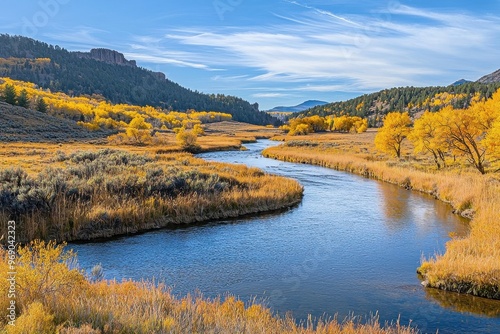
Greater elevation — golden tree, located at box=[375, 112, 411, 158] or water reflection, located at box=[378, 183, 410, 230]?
golden tree, located at box=[375, 112, 411, 158]

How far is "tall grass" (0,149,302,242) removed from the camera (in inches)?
714

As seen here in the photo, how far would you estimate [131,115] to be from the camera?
13050 cm

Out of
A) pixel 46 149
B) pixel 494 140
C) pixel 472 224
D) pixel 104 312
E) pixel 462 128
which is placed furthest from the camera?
pixel 46 149

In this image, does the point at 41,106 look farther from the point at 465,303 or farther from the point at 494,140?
the point at 465,303

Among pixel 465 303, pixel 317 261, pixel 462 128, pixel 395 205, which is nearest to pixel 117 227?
pixel 317 261

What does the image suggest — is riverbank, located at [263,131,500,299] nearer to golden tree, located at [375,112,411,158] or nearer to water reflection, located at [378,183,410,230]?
water reflection, located at [378,183,410,230]

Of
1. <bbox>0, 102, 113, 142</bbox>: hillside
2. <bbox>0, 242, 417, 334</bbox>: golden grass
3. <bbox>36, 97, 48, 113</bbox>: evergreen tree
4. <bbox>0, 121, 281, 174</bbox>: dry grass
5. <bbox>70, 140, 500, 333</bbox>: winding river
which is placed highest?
<bbox>36, 97, 48, 113</bbox>: evergreen tree

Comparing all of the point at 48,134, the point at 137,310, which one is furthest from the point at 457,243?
the point at 48,134

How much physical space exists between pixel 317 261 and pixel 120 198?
451 inches

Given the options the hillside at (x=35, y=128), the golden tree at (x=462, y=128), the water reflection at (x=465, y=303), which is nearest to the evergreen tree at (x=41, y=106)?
the hillside at (x=35, y=128)

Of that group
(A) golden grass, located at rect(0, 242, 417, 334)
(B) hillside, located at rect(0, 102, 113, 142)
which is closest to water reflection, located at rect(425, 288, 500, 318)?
(A) golden grass, located at rect(0, 242, 417, 334)

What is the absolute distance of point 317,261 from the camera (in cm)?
1656

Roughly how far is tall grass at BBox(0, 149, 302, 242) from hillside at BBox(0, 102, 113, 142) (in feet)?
137

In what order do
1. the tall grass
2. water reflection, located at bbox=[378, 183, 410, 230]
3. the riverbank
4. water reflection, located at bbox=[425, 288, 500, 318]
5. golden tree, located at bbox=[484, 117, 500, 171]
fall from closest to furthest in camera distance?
water reflection, located at bbox=[425, 288, 500, 318]
the riverbank
the tall grass
water reflection, located at bbox=[378, 183, 410, 230]
golden tree, located at bbox=[484, 117, 500, 171]
